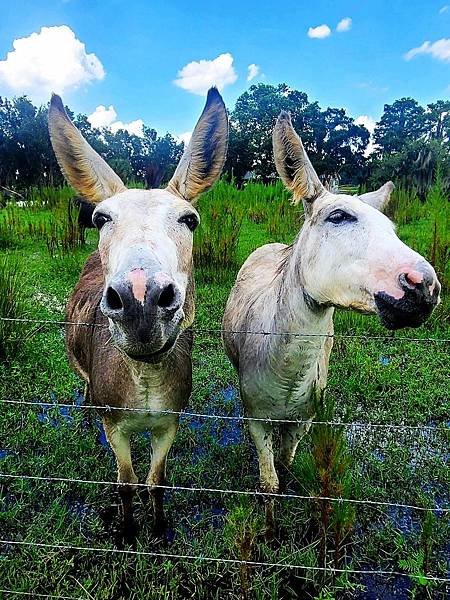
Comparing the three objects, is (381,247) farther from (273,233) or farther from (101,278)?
(273,233)

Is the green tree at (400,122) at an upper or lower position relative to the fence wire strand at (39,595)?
upper

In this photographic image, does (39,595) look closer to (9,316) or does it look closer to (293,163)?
(293,163)

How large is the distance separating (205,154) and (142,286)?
107 cm

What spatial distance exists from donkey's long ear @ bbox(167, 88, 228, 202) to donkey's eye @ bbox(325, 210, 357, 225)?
0.58 metres

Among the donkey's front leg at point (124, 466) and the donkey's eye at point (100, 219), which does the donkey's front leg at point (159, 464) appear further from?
the donkey's eye at point (100, 219)

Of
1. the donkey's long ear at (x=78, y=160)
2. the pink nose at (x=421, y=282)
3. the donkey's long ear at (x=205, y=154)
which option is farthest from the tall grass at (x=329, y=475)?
the donkey's long ear at (x=78, y=160)

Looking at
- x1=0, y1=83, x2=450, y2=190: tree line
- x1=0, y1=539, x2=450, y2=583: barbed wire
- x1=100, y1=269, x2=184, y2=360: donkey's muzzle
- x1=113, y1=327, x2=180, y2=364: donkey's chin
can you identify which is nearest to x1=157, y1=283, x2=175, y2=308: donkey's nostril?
x1=100, y1=269, x2=184, y2=360: donkey's muzzle

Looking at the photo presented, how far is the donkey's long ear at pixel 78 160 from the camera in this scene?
2.21 meters

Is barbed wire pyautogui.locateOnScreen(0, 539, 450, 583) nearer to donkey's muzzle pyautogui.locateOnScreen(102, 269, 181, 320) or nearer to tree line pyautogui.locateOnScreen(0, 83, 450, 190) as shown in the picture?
donkey's muzzle pyautogui.locateOnScreen(102, 269, 181, 320)

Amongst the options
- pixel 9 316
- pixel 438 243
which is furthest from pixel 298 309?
pixel 438 243

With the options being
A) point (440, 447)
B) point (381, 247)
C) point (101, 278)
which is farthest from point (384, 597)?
point (101, 278)

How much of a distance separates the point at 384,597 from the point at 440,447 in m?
1.48

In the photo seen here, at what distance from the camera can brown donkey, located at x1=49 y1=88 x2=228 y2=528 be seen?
62.4 inches

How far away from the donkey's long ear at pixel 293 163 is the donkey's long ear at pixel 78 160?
80cm
